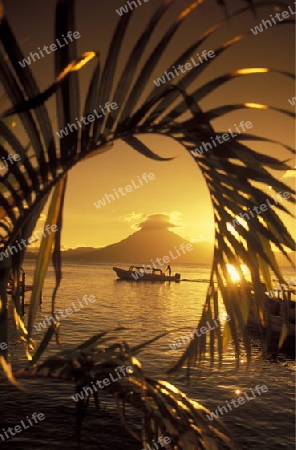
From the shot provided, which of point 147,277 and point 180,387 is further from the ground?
point 147,277

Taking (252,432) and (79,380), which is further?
(252,432)

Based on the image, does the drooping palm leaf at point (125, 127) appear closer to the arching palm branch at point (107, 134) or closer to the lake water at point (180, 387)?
the arching palm branch at point (107, 134)

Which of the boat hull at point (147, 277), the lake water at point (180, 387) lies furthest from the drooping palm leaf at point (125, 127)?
the boat hull at point (147, 277)

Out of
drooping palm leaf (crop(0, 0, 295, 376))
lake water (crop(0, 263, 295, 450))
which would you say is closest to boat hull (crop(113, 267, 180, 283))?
lake water (crop(0, 263, 295, 450))

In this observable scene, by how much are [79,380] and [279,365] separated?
23.6m

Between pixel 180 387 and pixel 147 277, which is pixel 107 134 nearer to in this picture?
pixel 180 387

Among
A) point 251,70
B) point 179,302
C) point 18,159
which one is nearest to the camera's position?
point 251,70

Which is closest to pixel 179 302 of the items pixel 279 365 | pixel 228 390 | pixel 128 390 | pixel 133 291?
pixel 133 291

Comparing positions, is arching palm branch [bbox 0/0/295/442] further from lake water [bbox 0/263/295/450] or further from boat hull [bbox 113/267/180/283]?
boat hull [bbox 113/267/180/283]

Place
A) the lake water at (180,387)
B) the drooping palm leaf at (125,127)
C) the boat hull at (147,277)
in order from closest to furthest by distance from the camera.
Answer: the drooping palm leaf at (125,127), the lake water at (180,387), the boat hull at (147,277)

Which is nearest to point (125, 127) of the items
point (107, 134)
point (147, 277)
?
point (107, 134)

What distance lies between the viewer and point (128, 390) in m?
1.70

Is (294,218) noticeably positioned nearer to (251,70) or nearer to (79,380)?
(251,70)

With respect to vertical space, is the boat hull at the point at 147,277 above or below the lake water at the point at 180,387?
above
